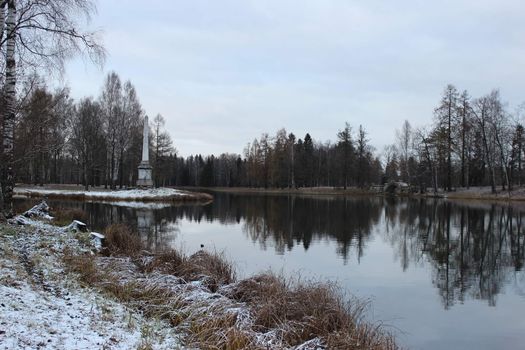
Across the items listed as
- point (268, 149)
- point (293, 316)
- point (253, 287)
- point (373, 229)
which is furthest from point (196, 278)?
point (268, 149)

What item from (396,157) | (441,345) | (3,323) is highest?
(396,157)

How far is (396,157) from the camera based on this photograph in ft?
342

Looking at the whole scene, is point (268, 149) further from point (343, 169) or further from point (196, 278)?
point (196, 278)

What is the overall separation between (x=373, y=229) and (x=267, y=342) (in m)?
21.3

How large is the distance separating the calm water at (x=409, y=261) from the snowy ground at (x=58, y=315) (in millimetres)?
4976

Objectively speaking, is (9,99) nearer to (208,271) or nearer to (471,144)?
(208,271)

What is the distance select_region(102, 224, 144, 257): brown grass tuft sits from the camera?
13.3 m

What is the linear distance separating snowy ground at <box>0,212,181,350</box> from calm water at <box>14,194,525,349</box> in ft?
16.3

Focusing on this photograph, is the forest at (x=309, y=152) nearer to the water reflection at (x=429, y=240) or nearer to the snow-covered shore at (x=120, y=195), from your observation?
the snow-covered shore at (x=120, y=195)

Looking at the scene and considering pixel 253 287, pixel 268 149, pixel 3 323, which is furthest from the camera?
pixel 268 149

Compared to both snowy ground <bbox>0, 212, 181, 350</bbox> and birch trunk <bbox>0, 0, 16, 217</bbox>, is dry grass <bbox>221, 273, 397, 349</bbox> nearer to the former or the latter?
snowy ground <bbox>0, 212, 181, 350</bbox>

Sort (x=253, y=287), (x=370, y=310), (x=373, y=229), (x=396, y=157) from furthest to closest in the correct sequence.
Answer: (x=396, y=157) < (x=373, y=229) < (x=370, y=310) < (x=253, y=287)

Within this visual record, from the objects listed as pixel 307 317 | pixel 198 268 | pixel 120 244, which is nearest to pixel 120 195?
pixel 120 244

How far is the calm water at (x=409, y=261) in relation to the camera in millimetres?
9602
